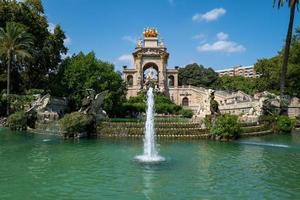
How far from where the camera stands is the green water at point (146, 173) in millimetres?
10273

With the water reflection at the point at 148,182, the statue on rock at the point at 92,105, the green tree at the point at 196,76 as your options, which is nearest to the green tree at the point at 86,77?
the statue on rock at the point at 92,105

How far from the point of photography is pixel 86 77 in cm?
4406

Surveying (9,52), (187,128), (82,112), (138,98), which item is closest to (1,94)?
(9,52)

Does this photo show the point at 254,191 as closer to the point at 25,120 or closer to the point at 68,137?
the point at 68,137

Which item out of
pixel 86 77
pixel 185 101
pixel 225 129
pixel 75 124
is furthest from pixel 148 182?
pixel 185 101

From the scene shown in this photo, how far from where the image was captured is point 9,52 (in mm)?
40781

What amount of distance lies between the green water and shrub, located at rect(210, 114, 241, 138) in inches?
136

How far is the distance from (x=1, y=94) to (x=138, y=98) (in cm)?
2850

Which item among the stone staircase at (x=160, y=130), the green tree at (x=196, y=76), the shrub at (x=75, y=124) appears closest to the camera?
A: the shrub at (x=75, y=124)

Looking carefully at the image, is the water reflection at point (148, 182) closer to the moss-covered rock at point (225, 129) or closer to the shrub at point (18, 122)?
the moss-covered rock at point (225, 129)

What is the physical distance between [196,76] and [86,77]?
65226 mm

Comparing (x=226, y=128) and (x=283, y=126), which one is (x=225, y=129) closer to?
(x=226, y=128)

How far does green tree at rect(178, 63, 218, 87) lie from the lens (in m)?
106

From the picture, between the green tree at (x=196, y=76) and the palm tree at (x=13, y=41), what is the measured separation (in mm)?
68006
